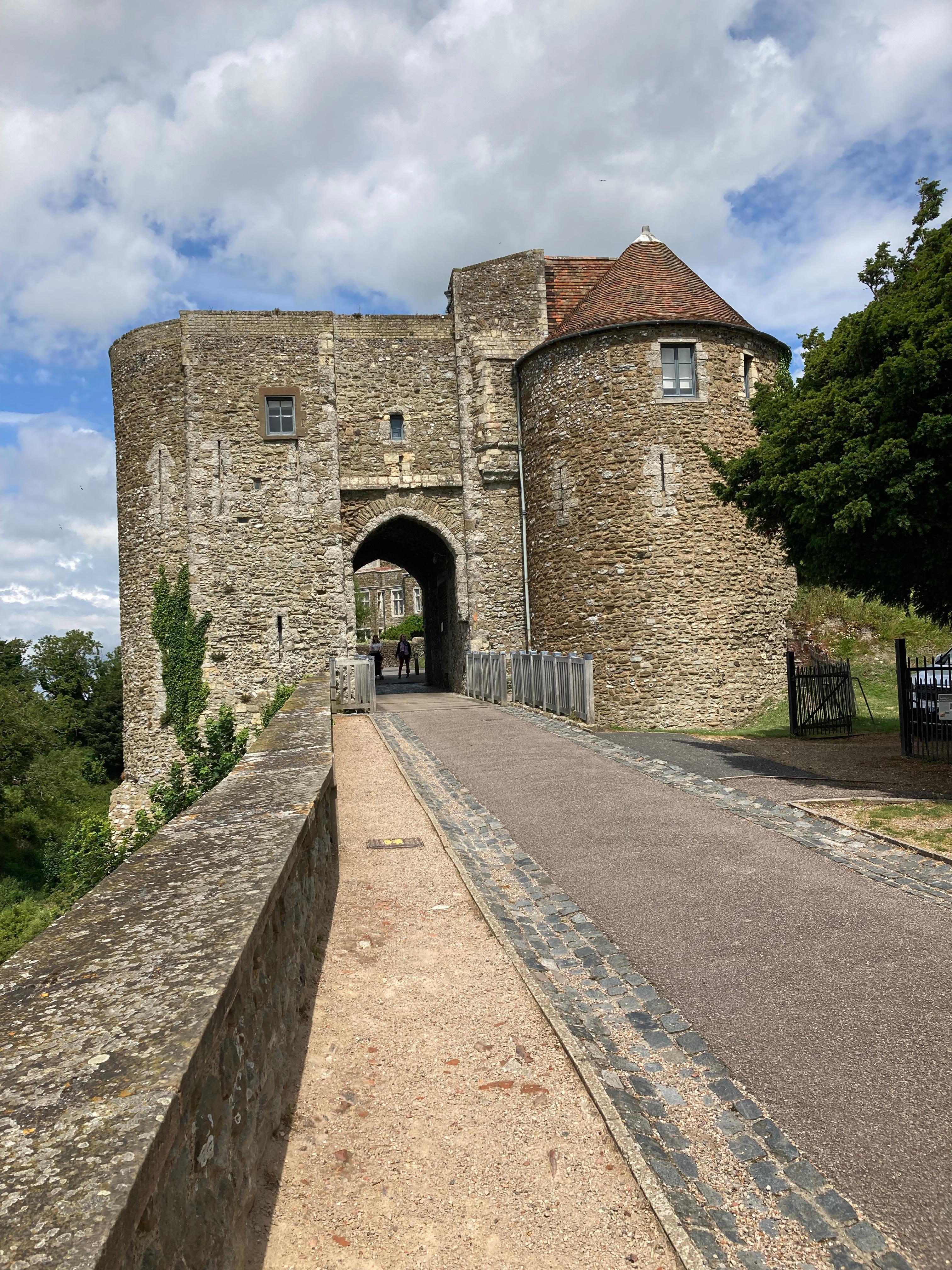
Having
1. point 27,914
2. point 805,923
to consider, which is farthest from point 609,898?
point 27,914

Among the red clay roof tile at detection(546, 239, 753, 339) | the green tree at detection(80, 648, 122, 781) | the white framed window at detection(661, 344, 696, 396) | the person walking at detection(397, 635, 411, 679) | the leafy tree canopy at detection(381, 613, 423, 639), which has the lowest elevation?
the green tree at detection(80, 648, 122, 781)

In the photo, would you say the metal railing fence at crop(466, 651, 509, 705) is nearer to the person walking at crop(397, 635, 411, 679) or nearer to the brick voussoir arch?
the brick voussoir arch

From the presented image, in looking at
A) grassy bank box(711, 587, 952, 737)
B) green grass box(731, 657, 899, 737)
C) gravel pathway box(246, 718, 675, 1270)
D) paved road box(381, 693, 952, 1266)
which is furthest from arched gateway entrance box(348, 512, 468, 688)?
gravel pathway box(246, 718, 675, 1270)

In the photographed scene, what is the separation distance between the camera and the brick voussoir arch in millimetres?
21281

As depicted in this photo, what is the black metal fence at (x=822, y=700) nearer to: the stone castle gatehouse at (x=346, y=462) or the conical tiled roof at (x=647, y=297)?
the stone castle gatehouse at (x=346, y=462)

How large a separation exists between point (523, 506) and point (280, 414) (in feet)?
20.3

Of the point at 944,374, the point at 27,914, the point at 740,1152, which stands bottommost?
the point at 27,914

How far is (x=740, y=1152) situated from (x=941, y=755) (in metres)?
9.37

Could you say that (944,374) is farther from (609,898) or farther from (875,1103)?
(875,1103)

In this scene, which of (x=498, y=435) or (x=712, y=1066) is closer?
(x=712, y=1066)

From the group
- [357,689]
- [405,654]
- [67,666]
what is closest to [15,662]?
[67,666]

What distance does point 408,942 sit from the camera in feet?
17.0

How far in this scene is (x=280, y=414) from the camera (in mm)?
21016

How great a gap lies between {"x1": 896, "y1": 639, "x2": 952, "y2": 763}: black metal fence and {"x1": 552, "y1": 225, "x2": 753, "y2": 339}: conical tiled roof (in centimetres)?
927
